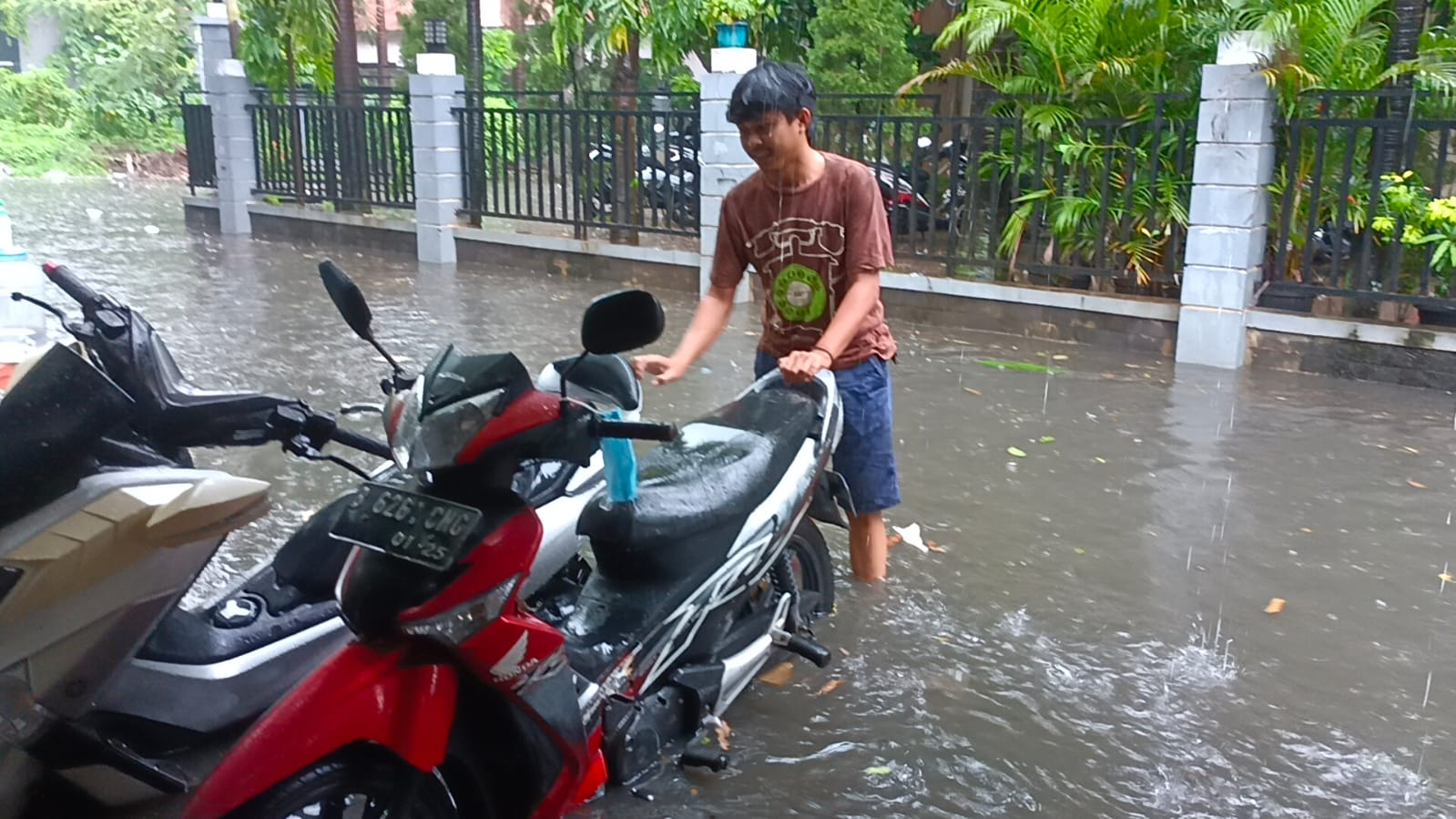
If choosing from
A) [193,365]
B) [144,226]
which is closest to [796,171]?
[193,365]

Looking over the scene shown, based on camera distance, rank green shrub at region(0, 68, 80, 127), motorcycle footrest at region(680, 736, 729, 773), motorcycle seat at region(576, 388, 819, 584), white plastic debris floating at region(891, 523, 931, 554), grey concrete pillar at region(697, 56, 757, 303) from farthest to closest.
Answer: green shrub at region(0, 68, 80, 127)
grey concrete pillar at region(697, 56, 757, 303)
white plastic debris floating at region(891, 523, 931, 554)
motorcycle footrest at region(680, 736, 729, 773)
motorcycle seat at region(576, 388, 819, 584)

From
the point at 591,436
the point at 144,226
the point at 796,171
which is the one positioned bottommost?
the point at 144,226

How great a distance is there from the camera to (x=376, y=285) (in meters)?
11.4

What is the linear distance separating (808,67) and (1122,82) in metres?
6.08

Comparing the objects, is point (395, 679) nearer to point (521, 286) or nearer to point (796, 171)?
point (796, 171)

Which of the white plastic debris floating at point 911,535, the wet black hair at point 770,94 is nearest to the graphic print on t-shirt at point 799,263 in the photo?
the wet black hair at point 770,94

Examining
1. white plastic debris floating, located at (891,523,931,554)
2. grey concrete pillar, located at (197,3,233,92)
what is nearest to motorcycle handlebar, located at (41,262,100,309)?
white plastic debris floating, located at (891,523,931,554)

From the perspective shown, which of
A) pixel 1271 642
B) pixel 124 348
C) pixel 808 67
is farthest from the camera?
pixel 808 67

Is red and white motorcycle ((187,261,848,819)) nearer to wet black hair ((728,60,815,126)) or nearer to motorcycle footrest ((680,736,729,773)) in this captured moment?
motorcycle footrest ((680,736,729,773))

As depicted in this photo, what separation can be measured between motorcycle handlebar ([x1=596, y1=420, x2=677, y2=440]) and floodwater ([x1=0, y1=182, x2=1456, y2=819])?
116 cm

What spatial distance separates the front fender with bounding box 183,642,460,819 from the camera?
2119 mm

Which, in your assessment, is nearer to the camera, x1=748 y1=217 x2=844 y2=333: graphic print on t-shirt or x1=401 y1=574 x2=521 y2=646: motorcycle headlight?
x1=401 y1=574 x2=521 y2=646: motorcycle headlight

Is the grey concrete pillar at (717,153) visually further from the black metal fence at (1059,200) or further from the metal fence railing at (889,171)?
the black metal fence at (1059,200)

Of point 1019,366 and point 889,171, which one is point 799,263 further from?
point 889,171
